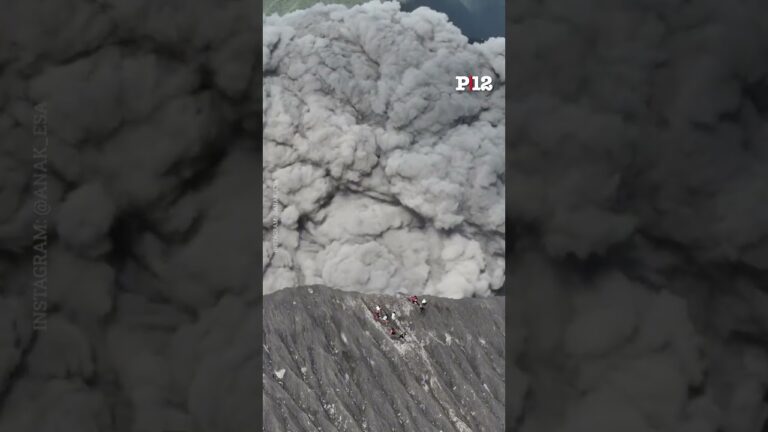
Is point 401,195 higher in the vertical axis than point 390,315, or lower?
higher

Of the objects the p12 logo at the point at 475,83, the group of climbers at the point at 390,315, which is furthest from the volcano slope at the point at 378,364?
the p12 logo at the point at 475,83

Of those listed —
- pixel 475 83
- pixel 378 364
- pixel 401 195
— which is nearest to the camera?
pixel 475 83

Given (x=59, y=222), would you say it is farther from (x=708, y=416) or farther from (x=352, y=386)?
(x=708, y=416)

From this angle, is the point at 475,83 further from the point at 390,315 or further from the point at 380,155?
the point at 390,315

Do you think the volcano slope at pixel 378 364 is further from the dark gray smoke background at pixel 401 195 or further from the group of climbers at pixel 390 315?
the dark gray smoke background at pixel 401 195

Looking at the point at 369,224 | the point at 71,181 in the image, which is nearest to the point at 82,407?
the point at 71,181

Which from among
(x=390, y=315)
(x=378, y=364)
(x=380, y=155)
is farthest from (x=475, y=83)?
(x=378, y=364)
